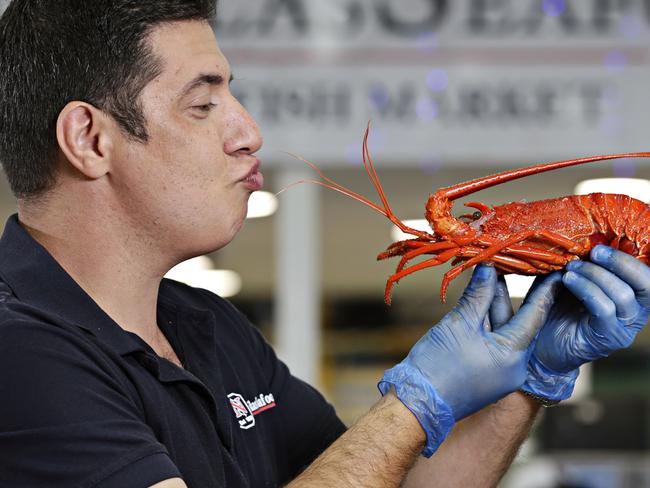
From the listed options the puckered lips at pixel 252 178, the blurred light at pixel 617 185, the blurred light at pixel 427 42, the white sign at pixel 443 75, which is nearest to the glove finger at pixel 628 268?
the puckered lips at pixel 252 178

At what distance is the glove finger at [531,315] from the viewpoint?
48.5 inches

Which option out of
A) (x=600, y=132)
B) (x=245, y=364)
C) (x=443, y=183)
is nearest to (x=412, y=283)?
(x=443, y=183)

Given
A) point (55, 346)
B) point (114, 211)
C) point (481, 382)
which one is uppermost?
point (114, 211)

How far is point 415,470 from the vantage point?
54.0 inches

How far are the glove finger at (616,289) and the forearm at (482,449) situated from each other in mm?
199

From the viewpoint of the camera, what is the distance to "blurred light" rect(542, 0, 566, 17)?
10.9 feet

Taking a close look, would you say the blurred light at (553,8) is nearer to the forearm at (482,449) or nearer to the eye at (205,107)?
the forearm at (482,449)

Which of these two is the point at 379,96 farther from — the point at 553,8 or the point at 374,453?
the point at 374,453

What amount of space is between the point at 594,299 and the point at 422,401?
0.85ft

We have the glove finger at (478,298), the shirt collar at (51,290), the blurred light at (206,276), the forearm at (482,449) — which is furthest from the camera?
the blurred light at (206,276)

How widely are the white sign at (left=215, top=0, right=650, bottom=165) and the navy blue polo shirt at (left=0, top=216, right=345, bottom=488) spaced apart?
197cm

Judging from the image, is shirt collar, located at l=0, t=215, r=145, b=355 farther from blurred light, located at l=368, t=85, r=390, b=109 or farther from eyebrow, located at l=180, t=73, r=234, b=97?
blurred light, located at l=368, t=85, r=390, b=109

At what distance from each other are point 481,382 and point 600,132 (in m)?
2.33

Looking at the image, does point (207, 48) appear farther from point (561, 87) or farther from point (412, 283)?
point (412, 283)
